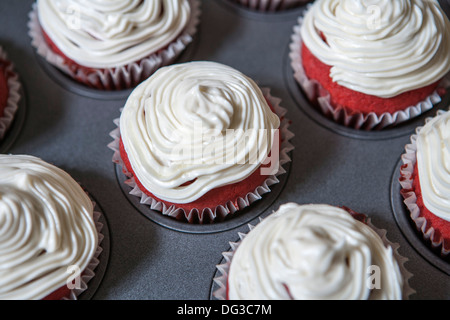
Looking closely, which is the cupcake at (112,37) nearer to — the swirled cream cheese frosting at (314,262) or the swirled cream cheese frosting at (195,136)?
the swirled cream cheese frosting at (195,136)

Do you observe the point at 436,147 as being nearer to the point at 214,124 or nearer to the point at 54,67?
the point at 214,124

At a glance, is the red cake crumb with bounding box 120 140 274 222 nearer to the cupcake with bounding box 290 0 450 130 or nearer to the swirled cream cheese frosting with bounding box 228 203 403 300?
the swirled cream cheese frosting with bounding box 228 203 403 300

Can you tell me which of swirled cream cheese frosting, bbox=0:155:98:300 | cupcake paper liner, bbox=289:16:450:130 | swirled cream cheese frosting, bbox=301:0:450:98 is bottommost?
swirled cream cheese frosting, bbox=0:155:98:300

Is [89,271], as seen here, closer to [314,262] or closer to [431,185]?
[314,262]

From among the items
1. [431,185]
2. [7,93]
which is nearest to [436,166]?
[431,185]

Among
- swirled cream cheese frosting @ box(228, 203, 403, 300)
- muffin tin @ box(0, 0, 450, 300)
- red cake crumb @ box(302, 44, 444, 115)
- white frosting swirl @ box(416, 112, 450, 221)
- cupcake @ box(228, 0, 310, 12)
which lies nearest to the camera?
swirled cream cheese frosting @ box(228, 203, 403, 300)

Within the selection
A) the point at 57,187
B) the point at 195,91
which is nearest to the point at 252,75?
the point at 195,91

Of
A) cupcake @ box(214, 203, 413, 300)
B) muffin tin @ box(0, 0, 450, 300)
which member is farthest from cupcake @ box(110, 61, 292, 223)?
cupcake @ box(214, 203, 413, 300)

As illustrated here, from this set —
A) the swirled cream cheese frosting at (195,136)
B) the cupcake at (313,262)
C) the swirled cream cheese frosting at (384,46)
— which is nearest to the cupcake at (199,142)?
the swirled cream cheese frosting at (195,136)
